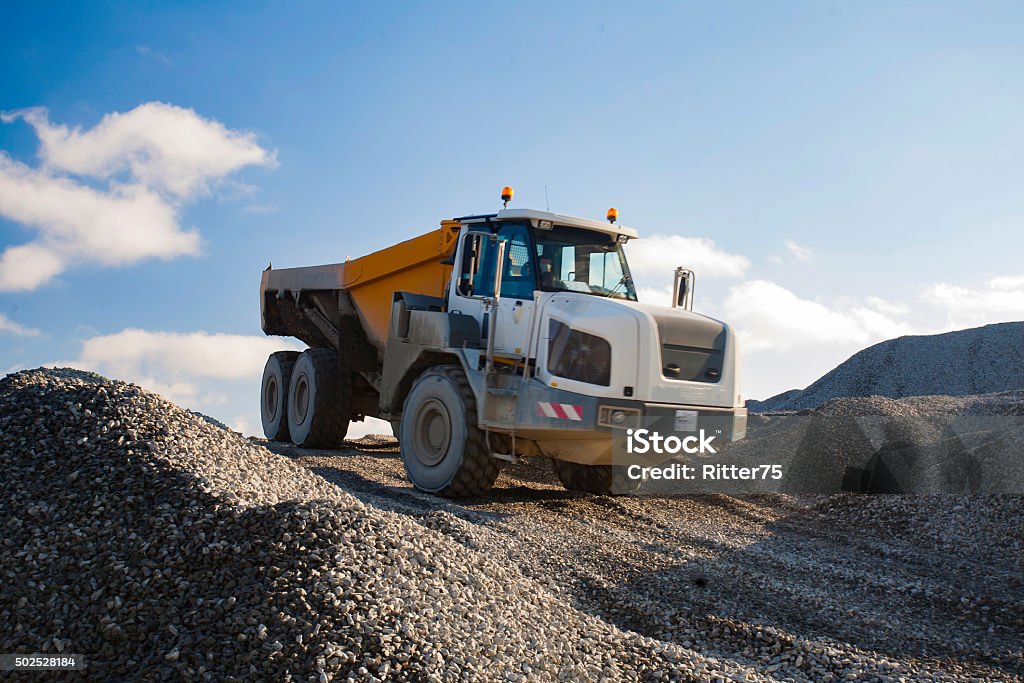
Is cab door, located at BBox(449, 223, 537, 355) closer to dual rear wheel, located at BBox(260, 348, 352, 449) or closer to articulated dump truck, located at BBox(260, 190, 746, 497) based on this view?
articulated dump truck, located at BBox(260, 190, 746, 497)

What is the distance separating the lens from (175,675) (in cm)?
418

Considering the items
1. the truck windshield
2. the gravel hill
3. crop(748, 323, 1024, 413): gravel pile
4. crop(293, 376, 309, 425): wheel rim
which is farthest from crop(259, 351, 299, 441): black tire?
crop(748, 323, 1024, 413): gravel pile

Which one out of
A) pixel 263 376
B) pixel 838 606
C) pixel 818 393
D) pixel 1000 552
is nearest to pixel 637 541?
pixel 838 606

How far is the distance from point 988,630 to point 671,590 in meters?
2.21

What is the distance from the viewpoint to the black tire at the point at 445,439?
8.64 m

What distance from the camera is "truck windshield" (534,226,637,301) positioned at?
28.7 feet

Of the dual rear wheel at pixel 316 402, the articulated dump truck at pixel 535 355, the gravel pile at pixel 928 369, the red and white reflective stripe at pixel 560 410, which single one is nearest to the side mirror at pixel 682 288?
the articulated dump truck at pixel 535 355

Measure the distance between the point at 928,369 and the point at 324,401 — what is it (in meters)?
16.3

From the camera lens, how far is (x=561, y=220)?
→ 8883mm

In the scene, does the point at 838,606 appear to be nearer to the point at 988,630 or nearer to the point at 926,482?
the point at 988,630

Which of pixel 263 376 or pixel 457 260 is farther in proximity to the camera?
pixel 263 376

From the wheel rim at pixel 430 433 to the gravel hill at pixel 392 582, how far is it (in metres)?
0.81

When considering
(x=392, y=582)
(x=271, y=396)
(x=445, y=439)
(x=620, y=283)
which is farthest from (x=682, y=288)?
(x=271, y=396)

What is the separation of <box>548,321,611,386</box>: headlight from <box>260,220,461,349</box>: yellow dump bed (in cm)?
262
